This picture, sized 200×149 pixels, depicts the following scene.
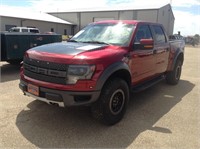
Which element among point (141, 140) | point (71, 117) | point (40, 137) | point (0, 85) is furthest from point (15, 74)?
point (141, 140)

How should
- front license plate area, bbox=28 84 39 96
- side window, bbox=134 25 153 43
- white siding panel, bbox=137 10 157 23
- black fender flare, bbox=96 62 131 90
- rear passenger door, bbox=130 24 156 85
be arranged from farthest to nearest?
1. white siding panel, bbox=137 10 157 23
2. side window, bbox=134 25 153 43
3. rear passenger door, bbox=130 24 156 85
4. front license plate area, bbox=28 84 39 96
5. black fender flare, bbox=96 62 131 90

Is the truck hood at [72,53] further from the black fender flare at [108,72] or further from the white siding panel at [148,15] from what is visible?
the white siding panel at [148,15]

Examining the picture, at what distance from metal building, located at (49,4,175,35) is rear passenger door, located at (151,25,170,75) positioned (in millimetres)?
36188

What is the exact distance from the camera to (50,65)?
137 inches

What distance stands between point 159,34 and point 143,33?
1.00m

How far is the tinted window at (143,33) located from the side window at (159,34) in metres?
0.35

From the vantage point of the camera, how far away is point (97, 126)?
3.87 m

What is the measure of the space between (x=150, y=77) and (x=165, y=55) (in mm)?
992

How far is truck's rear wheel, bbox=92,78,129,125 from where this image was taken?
11.8 ft

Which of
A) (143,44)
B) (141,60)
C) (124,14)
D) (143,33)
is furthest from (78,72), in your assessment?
(124,14)

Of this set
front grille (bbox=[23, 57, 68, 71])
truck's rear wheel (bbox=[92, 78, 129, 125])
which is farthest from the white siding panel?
front grille (bbox=[23, 57, 68, 71])

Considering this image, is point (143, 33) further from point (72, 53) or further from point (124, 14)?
point (124, 14)

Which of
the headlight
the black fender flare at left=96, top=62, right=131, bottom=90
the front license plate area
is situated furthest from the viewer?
the front license plate area

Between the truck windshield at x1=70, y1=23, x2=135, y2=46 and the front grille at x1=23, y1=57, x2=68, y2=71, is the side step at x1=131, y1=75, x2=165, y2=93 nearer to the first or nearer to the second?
the truck windshield at x1=70, y1=23, x2=135, y2=46
